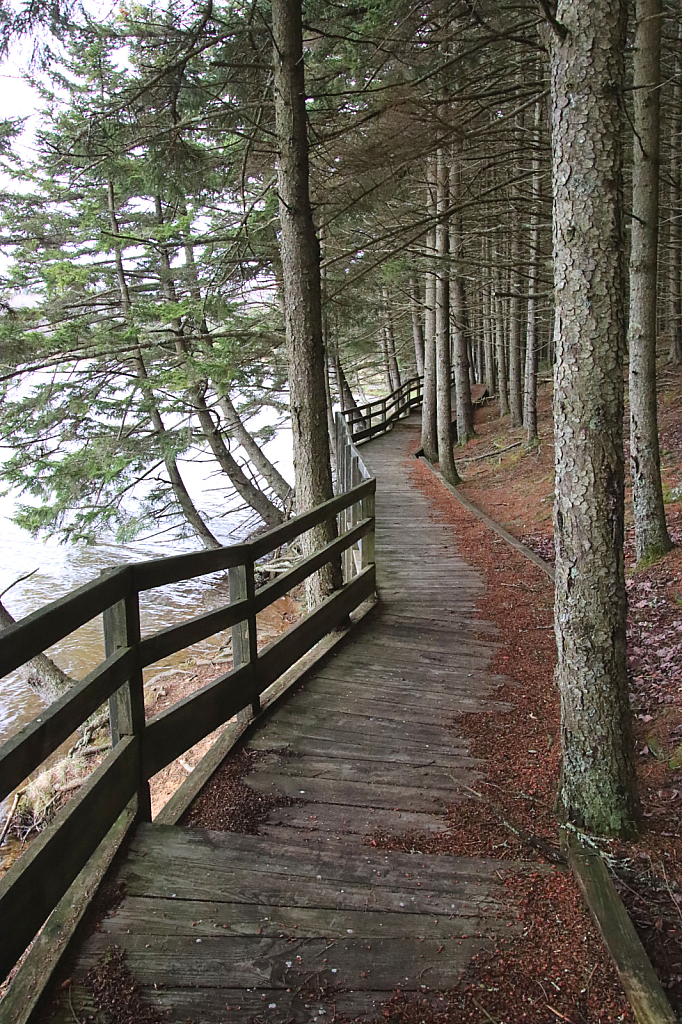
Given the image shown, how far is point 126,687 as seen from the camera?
9.89ft

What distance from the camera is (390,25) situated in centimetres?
726

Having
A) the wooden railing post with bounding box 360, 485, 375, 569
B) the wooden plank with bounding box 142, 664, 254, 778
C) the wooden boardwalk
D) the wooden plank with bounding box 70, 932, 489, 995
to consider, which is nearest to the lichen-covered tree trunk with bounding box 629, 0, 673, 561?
the wooden railing post with bounding box 360, 485, 375, 569

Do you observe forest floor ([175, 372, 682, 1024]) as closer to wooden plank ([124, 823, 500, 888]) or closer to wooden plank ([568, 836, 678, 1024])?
wooden plank ([568, 836, 678, 1024])

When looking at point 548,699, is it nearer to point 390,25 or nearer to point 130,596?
point 130,596

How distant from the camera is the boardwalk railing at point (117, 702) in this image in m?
2.17

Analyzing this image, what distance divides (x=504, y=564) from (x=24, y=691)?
28.3ft

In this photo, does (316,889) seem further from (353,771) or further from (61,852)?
(353,771)

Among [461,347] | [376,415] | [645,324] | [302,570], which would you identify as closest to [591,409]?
[302,570]

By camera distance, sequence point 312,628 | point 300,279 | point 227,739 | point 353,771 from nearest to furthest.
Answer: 1. point 353,771
2. point 227,739
3. point 312,628
4. point 300,279

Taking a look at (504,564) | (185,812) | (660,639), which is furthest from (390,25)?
(185,812)

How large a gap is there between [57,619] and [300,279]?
487 centimetres

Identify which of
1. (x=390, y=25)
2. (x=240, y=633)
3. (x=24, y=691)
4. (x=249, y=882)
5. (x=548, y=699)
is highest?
(x=390, y=25)

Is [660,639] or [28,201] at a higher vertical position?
[28,201]

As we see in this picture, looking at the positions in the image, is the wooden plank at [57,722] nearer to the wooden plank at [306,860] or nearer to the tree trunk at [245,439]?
the wooden plank at [306,860]
